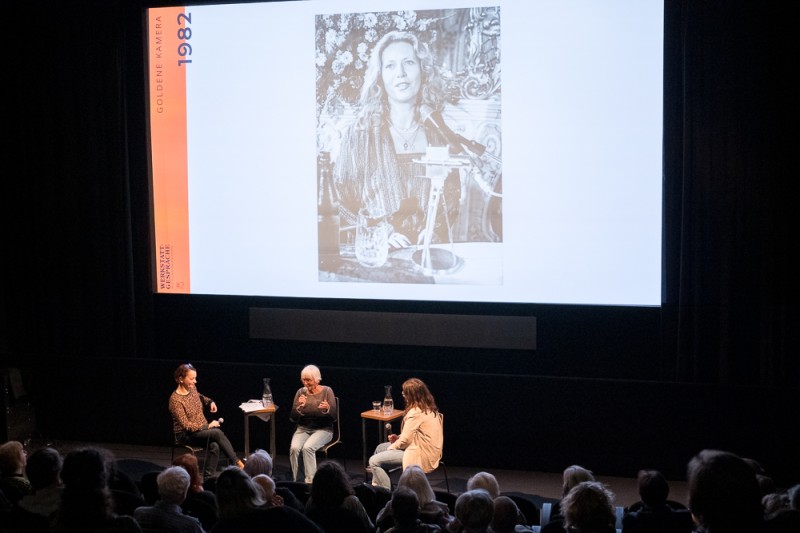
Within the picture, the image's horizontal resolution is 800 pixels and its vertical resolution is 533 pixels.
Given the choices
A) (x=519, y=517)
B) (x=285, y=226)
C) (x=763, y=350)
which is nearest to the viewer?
(x=519, y=517)

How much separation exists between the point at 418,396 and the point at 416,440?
309 millimetres

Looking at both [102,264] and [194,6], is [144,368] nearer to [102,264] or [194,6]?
[102,264]

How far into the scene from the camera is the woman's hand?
7.17 metres

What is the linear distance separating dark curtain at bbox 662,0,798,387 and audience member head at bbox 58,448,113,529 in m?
4.67

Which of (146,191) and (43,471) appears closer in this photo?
(43,471)

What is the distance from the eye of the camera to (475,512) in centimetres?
373

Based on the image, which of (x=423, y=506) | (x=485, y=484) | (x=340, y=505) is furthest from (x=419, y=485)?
(x=340, y=505)

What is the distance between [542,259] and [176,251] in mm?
3237

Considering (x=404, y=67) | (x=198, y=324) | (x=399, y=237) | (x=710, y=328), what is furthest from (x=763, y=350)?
(x=198, y=324)

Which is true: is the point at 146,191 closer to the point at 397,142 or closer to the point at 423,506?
the point at 397,142

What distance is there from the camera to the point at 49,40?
316 inches

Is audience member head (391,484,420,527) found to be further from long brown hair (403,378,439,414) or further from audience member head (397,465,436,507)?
long brown hair (403,378,439,414)

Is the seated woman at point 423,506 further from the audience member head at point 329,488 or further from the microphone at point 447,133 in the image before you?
the microphone at point 447,133

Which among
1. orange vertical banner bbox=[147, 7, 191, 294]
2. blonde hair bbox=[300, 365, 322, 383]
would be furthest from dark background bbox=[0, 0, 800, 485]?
blonde hair bbox=[300, 365, 322, 383]
